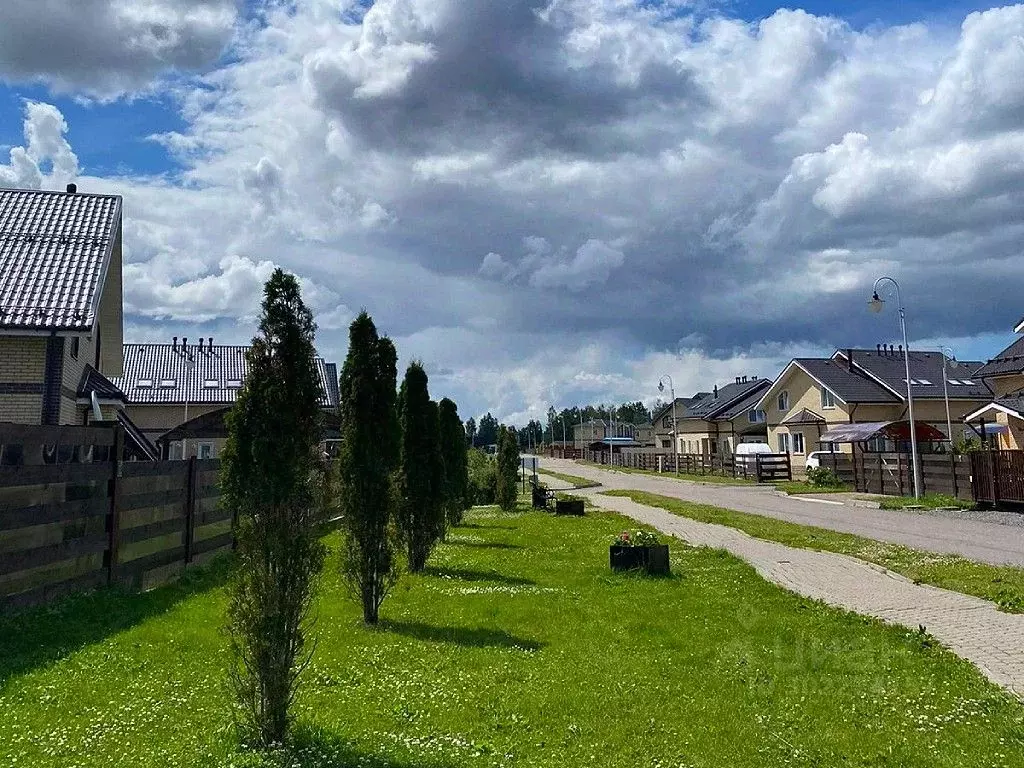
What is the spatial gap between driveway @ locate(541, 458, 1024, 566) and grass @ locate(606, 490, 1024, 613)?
2.45 feet

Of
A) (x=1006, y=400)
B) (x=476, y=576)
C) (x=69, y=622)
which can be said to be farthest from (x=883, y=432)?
(x=69, y=622)

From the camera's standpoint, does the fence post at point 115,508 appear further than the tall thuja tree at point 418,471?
No

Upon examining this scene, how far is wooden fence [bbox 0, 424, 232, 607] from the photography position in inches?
296

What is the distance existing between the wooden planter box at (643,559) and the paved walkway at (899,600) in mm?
1635

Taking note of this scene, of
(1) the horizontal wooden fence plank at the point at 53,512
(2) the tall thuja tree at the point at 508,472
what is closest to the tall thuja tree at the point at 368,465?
(1) the horizontal wooden fence plank at the point at 53,512

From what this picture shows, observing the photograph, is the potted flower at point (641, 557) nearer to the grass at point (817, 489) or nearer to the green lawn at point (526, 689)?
the green lawn at point (526, 689)

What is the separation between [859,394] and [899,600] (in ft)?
126

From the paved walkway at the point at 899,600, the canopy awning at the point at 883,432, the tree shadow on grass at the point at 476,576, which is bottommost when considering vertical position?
the paved walkway at the point at 899,600

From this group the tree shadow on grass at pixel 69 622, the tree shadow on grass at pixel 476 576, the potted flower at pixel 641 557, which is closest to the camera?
the tree shadow on grass at pixel 69 622

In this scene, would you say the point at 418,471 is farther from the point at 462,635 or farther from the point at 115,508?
the point at 462,635

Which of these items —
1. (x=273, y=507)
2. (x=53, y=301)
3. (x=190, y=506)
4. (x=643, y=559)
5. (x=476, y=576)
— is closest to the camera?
(x=273, y=507)

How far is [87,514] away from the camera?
8.67 m

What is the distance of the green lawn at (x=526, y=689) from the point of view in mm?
4855

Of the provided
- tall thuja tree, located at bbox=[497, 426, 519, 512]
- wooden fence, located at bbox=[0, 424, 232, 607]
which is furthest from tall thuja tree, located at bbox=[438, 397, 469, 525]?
wooden fence, located at bbox=[0, 424, 232, 607]
